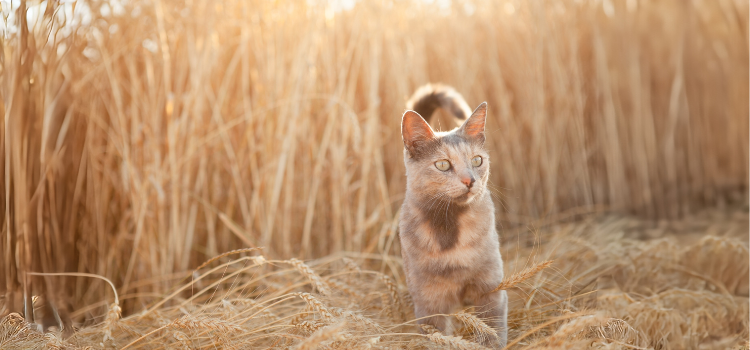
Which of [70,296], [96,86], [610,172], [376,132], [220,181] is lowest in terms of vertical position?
[70,296]

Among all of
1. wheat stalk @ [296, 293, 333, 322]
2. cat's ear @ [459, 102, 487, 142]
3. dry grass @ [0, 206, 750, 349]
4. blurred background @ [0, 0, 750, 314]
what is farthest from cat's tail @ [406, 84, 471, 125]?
wheat stalk @ [296, 293, 333, 322]

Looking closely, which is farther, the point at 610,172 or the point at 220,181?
the point at 610,172

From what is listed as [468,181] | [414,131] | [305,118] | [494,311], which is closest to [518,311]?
[494,311]

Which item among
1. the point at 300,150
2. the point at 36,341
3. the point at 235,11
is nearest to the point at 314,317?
the point at 36,341

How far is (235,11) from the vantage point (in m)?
2.30

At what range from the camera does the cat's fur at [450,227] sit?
130 cm

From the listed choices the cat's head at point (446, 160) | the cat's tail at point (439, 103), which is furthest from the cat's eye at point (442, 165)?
the cat's tail at point (439, 103)

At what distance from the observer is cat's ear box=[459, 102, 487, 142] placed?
4.48 feet

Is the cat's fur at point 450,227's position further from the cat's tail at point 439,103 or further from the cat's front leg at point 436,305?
the cat's tail at point 439,103

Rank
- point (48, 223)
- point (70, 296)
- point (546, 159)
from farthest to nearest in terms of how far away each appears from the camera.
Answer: point (546, 159) → point (70, 296) → point (48, 223)

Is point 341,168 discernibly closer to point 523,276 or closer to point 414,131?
point 414,131

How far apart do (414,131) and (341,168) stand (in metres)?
0.92

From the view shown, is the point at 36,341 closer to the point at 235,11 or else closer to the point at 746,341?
the point at 235,11

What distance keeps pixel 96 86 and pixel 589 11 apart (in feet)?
9.00
